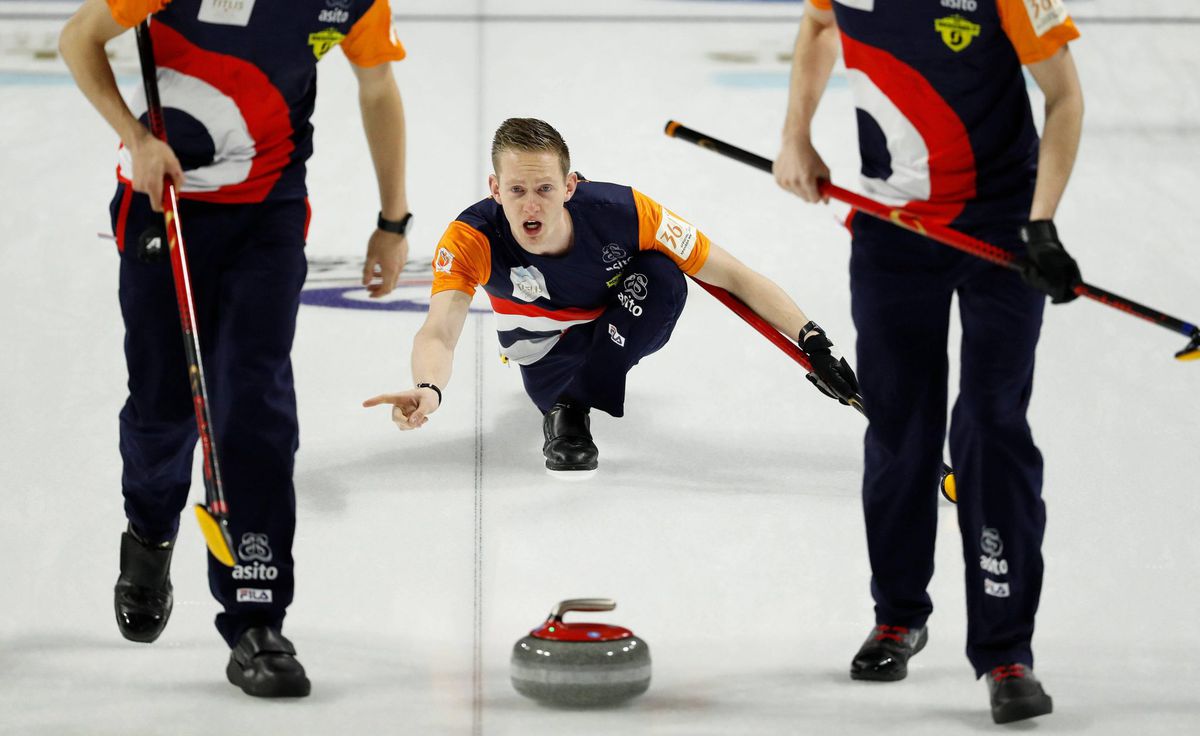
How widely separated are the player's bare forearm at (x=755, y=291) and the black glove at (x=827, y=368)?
67 millimetres

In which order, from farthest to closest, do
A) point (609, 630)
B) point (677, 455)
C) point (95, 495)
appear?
1. point (677, 455)
2. point (95, 495)
3. point (609, 630)

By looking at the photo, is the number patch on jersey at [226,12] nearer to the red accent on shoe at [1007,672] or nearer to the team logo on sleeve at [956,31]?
the team logo on sleeve at [956,31]

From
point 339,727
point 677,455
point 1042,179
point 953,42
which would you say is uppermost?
point 953,42

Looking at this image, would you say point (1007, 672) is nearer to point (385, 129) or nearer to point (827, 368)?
point (827, 368)

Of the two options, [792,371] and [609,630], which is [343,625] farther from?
[792,371]

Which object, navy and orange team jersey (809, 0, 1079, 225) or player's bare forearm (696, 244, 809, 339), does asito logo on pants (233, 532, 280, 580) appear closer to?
navy and orange team jersey (809, 0, 1079, 225)

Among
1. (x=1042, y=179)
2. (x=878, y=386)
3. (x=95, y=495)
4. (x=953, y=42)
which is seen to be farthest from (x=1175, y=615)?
(x=95, y=495)

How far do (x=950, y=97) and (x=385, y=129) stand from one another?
42.7 inches

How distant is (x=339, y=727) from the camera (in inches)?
117

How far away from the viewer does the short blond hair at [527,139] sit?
3.63 meters

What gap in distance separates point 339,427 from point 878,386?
178 centimetres

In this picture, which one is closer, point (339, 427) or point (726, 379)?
point (339, 427)

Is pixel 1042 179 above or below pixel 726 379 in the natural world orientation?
above

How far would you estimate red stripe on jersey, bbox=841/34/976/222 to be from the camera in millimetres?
2951
